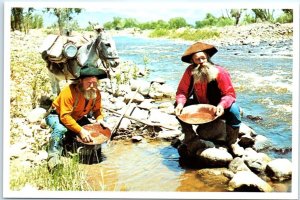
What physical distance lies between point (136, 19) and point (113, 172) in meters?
0.76

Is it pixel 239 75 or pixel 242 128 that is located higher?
pixel 239 75

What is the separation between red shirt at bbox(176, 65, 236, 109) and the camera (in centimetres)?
280

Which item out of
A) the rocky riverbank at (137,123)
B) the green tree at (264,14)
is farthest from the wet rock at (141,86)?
the green tree at (264,14)

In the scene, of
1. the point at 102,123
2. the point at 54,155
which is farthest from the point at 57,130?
the point at 102,123

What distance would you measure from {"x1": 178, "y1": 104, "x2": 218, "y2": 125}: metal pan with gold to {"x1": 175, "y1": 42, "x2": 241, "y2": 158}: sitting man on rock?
0.02 metres

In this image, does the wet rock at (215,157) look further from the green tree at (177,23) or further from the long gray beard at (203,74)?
the green tree at (177,23)

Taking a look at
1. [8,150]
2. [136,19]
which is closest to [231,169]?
[136,19]

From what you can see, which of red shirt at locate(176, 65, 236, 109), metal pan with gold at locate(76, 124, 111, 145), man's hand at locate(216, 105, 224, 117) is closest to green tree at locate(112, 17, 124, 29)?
red shirt at locate(176, 65, 236, 109)

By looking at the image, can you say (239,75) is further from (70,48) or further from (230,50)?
(70,48)

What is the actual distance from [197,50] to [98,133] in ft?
2.10

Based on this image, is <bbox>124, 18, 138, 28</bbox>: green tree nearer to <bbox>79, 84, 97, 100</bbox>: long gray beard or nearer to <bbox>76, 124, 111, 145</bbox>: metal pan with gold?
<bbox>79, 84, 97, 100</bbox>: long gray beard

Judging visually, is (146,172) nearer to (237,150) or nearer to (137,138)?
(137,138)

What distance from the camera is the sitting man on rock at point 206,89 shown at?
2.80 m

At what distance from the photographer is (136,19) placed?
9.25ft
